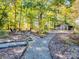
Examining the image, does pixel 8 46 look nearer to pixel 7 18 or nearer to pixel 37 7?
pixel 7 18

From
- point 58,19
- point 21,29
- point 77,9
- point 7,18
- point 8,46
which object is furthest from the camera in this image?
point 58,19

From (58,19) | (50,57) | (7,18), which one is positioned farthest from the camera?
(58,19)

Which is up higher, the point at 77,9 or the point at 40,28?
the point at 77,9

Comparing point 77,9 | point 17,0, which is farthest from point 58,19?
point 77,9

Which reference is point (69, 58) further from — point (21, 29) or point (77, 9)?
point (21, 29)

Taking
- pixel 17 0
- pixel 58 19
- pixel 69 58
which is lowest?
pixel 69 58

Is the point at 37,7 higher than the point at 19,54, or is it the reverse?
the point at 37,7

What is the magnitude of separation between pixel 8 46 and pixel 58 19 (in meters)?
16.8

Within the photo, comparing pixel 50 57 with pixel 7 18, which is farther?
pixel 7 18

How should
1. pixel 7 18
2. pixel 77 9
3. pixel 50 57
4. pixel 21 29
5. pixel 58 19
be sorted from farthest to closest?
1. pixel 58 19
2. pixel 21 29
3. pixel 7 18
4. pixel 77 9
5. pixel 50 57

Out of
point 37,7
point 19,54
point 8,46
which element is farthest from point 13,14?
point 19,54

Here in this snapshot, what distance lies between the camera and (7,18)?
2123 cm

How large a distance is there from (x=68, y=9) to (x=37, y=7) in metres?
4.27

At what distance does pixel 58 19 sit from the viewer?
2758 cm
